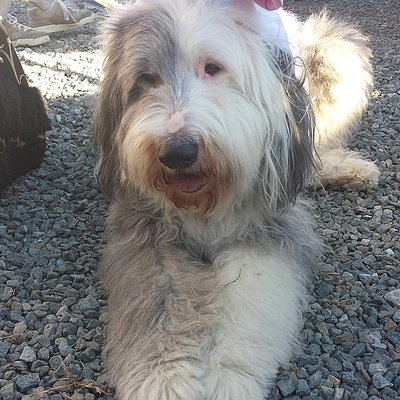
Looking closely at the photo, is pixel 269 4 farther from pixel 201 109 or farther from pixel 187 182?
pixel 187 182

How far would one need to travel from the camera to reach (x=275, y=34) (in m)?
2.00

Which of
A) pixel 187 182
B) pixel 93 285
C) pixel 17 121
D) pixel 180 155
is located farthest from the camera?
pixel 17 121

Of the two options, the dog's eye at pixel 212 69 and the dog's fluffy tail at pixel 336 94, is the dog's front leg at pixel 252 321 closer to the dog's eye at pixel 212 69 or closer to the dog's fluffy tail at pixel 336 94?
the dog's eye at pixel 212 69

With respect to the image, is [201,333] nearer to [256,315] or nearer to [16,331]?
[256,315]

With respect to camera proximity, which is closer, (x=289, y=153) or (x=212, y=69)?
(x=212, y=69)

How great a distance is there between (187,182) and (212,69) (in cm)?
35

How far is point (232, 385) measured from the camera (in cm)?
159

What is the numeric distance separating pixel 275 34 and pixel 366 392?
1086mm

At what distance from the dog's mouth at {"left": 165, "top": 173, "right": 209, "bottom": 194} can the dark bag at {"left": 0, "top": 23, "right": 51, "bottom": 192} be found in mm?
1169

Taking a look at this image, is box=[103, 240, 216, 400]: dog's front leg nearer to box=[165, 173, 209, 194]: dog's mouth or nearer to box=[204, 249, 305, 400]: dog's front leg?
box=[204, 249, 305, 400]: dog's front leg

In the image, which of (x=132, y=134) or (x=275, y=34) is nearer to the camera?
(x=132, y=134)

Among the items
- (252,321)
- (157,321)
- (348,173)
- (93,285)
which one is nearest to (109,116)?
(93,285)

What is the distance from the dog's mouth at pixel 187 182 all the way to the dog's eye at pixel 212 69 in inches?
12.6

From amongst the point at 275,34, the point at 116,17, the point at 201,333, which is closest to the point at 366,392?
the point at 201,333
